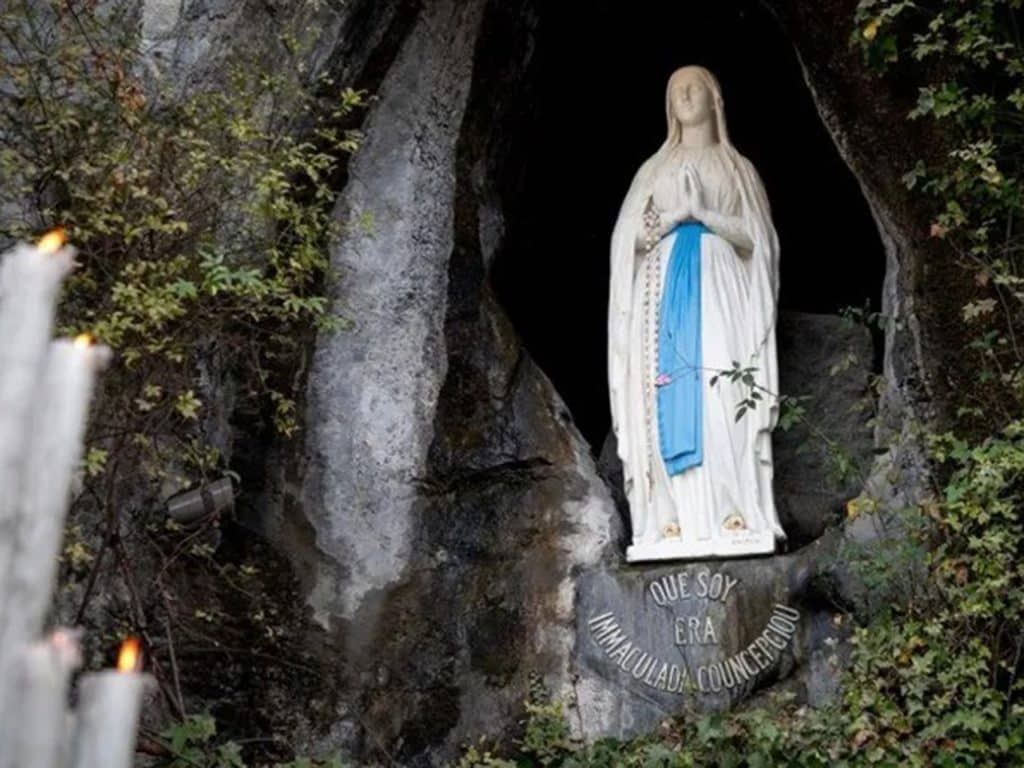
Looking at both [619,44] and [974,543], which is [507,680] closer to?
[974,543]

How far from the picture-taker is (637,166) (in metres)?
8.34

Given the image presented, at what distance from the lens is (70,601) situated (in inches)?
232

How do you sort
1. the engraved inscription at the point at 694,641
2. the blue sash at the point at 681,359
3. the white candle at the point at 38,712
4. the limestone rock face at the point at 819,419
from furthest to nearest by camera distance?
1. the limestone rock face at the point at 819,419
2. the blue sash at the point at 681,359
3. the engraved inscription at the point at 694,641
4. the white candle at the point at 38,712

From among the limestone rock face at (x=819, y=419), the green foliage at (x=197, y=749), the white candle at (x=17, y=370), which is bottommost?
the green foliage at (x=197, y=749)

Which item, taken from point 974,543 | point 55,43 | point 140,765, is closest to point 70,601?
point 140,765

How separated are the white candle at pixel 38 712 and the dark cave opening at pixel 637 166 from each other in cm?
621

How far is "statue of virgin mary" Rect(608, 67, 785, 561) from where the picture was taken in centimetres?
640

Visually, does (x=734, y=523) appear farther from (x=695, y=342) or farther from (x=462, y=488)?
(x=462, y=488)

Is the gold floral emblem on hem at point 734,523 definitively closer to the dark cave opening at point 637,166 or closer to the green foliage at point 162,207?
the green foliage at point 162,207

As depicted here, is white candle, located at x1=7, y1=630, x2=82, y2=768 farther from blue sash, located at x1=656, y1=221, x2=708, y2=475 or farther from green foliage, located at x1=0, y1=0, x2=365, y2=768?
blue sash, located at x1=656, y1=221, x2=708, y2=475

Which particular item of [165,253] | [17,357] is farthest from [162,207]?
[17,357]

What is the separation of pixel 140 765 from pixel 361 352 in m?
1.86

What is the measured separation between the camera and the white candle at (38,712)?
5.49 ft

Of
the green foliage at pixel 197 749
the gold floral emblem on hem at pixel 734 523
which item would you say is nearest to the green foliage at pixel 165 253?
the green foliage at pixel 197 749
